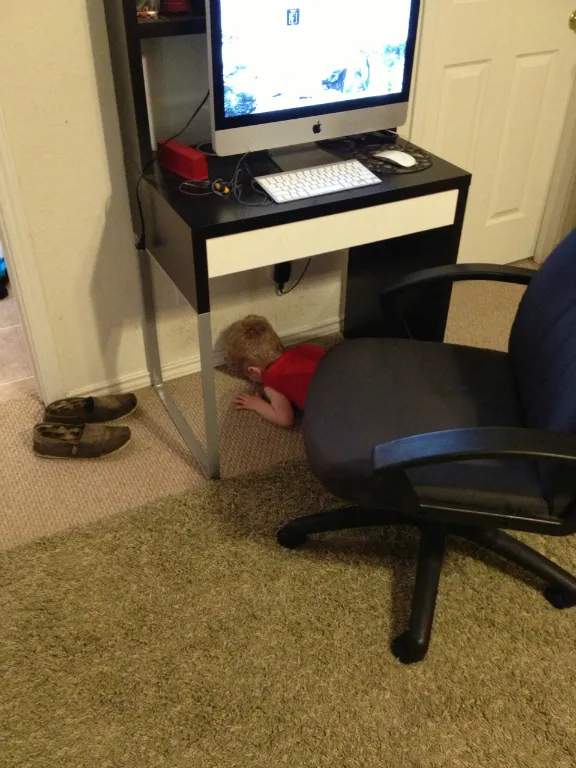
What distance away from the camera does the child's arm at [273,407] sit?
6.42 ft

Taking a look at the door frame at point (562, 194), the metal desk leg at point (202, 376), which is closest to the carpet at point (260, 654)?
the metal desk leg at point (202, 376)

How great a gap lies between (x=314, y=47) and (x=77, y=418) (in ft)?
3.73

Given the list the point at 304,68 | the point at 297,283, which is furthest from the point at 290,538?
the point at 304,68

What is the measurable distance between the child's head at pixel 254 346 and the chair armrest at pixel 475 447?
1.00m

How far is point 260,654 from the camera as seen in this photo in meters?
1.38

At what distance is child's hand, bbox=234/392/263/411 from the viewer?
2.00m

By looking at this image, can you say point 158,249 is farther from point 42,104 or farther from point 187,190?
point 42,104

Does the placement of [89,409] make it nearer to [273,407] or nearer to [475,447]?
[273,407]

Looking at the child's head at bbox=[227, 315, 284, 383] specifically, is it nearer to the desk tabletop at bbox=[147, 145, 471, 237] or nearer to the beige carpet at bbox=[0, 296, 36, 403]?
the desk tabletop at bbox=[147, 145, 471, 237]

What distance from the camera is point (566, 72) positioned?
7.88 feet

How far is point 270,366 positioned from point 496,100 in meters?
1.24

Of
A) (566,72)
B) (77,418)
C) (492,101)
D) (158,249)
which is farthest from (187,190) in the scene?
(566,72)

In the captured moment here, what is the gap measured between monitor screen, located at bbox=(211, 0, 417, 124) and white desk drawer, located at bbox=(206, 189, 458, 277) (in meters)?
0.27

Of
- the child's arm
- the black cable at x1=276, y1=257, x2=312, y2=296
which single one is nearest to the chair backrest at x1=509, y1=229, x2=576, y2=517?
the child's arm
